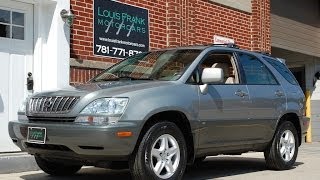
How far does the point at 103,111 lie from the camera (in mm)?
6027

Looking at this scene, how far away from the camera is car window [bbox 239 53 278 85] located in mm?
8086

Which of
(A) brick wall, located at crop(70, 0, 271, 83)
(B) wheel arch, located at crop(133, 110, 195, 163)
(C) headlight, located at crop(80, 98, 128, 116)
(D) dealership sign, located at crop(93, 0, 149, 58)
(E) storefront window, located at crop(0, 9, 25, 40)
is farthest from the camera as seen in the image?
(D) dealership sign, located at crop(93, 0, 149, 58)

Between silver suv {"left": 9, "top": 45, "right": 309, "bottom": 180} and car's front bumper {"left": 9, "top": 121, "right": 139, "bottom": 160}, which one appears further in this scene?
silver suv {"left": 9, "top": 45, "right": 309, "bottom": 180}

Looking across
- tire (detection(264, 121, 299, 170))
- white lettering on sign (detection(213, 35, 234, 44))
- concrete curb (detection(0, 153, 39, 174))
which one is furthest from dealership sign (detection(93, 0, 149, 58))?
tire (detection(264, 121, 299, 170))

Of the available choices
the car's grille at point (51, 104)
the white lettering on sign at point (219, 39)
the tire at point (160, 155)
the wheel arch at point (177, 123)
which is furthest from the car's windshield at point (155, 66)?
the white lettering on sign at point (219, 39)

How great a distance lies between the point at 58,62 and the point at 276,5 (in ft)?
30.0

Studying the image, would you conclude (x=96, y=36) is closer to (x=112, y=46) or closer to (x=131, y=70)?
(x=112, y=46)

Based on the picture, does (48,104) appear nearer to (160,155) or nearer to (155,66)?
(160,155)

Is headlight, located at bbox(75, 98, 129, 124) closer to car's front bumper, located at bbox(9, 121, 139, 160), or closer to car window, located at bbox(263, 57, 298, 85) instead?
car's front bumper, located at bbox(9, 121, 139, 160)

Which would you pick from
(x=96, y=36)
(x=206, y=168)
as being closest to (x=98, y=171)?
(x=206, y=168)

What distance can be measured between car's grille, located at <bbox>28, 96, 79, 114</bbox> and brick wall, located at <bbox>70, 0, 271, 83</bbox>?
3.37 metres

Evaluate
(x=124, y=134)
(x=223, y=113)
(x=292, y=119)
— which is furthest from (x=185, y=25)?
(x=124, y=134)

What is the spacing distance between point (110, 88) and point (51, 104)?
69cm

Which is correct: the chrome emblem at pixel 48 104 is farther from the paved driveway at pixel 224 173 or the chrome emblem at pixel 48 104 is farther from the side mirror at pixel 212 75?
the side mirror at pixel 212 75
